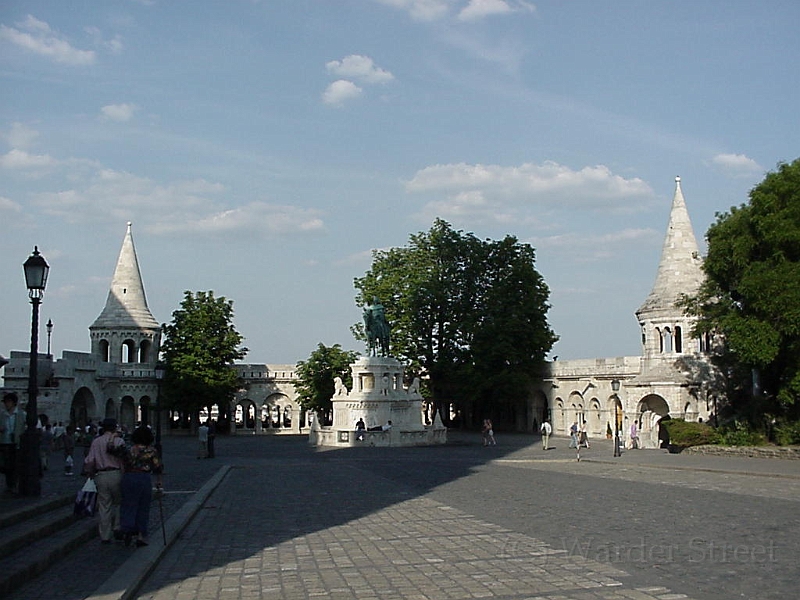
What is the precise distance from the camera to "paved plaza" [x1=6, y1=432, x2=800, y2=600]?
8289mm

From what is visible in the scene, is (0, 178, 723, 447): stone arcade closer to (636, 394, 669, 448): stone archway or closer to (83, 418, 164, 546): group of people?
(636, 394, 669, 448): stone archway

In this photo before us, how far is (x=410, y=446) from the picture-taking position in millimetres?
41781

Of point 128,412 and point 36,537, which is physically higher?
point 128,412

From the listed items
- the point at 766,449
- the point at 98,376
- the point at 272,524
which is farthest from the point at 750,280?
the point at 98,376

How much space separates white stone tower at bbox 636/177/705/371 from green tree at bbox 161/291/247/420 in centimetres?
2862

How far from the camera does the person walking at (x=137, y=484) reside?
10.7 meters

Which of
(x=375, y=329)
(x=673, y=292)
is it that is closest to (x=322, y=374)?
(x=375, y=329)

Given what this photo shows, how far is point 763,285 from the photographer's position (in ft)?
98.7

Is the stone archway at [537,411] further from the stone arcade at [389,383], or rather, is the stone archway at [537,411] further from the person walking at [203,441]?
the person walking at [203,441]

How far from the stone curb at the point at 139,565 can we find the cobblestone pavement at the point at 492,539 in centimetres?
13

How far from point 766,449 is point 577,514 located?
1881cm

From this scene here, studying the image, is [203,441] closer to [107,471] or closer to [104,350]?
[107,471]

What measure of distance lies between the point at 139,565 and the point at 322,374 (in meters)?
52.9

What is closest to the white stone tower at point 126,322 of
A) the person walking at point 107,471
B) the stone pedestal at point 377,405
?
the stone pedestal at point 377,405
